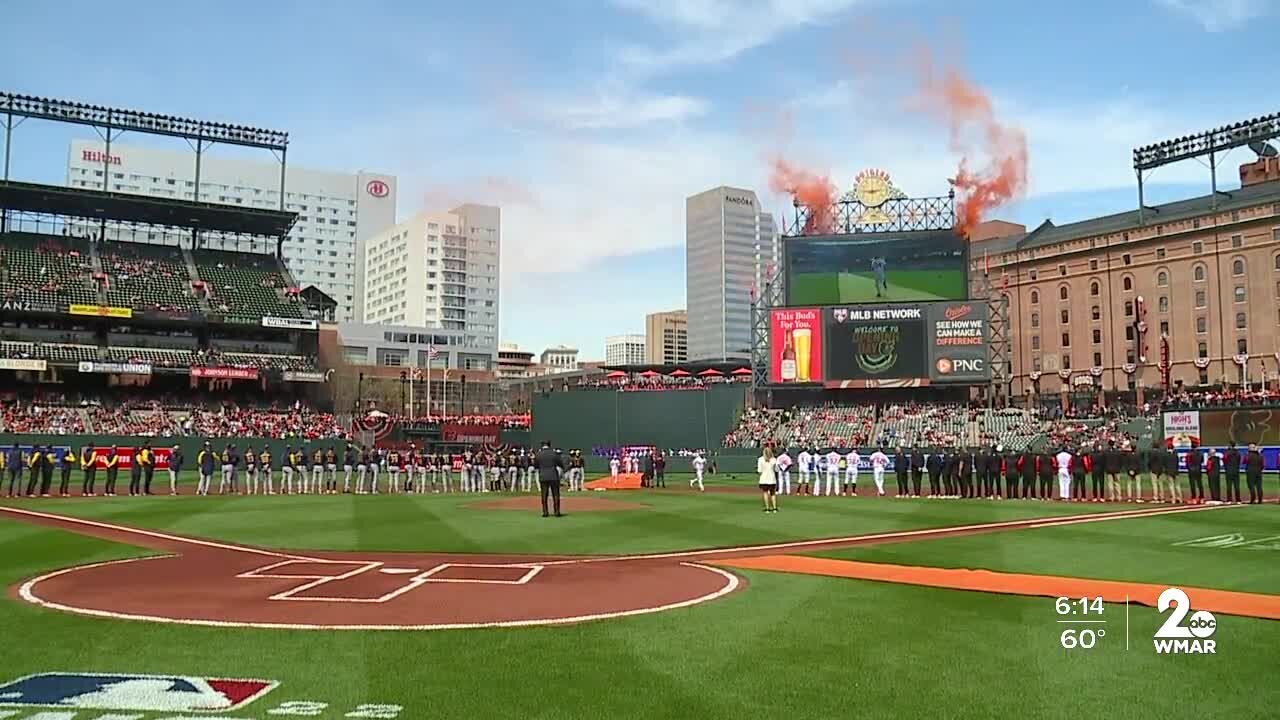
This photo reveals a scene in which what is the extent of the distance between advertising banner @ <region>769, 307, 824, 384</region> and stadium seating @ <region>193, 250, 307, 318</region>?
32.8 metres

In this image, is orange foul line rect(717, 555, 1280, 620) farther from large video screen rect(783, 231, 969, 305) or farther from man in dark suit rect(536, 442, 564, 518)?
large video screen rect(783, 231, 969, 305)

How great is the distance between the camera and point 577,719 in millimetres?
6520

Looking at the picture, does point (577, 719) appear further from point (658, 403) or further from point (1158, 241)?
point (1158, 241)

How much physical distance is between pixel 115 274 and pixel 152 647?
65.4 meters

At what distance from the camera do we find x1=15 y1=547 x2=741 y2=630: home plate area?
10359 millimetres

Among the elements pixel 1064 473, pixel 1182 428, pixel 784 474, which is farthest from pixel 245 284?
pixel 1182 428

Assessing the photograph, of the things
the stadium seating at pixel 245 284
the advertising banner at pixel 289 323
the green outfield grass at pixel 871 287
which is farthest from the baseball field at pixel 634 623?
the stadium seating at pixel 245 284

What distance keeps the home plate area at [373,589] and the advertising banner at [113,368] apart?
50.2 metres

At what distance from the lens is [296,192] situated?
159000 millimetres

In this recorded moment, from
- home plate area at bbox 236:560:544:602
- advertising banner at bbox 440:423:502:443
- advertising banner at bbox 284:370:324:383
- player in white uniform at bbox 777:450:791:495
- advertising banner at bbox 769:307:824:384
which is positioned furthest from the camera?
advertising banner at bbox 440:423:502:443

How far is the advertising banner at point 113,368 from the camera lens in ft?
195

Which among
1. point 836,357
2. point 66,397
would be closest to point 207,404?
point 66,397

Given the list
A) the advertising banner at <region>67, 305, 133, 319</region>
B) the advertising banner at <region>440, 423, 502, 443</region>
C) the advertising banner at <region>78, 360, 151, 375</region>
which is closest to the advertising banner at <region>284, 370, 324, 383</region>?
the advertising banner at <region>78, 360, 151, 375</region>

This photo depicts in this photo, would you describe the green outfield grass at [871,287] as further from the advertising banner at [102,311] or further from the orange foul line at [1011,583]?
the orange foul line at [1011,583]
